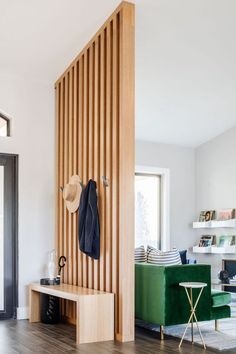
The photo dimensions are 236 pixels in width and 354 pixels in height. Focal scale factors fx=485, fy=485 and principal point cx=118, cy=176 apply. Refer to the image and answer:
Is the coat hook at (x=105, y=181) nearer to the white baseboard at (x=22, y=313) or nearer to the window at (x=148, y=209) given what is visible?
the white baseboard at (x=22, y=313)

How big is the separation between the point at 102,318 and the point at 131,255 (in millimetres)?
708

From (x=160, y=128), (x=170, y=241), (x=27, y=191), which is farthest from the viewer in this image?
(x=170, y=241)

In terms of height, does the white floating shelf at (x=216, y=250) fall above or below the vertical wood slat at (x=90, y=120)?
below

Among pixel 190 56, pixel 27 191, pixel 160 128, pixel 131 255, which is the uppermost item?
pixel 190 56

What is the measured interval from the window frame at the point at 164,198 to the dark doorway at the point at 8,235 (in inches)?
113

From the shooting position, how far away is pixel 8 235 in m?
6.49

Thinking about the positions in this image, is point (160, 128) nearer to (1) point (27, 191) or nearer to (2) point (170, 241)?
(2) point (170, 241)

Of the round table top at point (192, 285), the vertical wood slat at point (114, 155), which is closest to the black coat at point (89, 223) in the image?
the vertical wood slat at point (114, 155)

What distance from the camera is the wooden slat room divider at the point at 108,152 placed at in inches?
198

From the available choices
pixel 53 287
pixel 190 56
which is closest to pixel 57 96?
pixel 190 56

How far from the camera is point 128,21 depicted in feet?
17.1

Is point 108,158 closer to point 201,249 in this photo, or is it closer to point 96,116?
point 96,116

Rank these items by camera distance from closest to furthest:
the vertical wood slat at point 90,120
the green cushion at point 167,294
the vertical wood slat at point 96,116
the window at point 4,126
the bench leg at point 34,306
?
the green cushion at point 167,294
the vertical wood slat at point 96,116
the vertical wood slat at point 90,120
the bench leg at point 34,306
the window at point 4,126

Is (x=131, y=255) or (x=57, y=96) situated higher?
(x=57, y=96)
